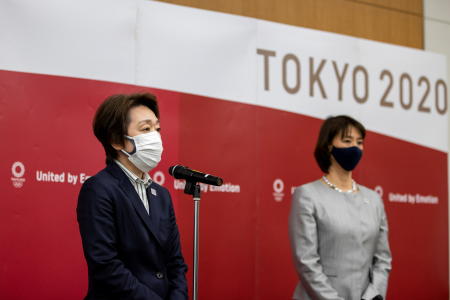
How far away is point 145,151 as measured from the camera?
2.71m

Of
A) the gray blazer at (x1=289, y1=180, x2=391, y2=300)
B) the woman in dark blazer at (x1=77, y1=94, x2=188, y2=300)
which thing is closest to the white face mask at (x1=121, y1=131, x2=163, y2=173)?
the woman in dark blazer at (x1=77, y1=94, x2=188, y2=300)

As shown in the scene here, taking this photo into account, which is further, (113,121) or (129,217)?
(113,121)

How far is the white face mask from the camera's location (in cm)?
271

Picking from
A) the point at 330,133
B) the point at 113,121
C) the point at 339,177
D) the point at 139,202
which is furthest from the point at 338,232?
the point at 113,121

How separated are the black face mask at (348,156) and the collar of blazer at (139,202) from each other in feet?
3.95

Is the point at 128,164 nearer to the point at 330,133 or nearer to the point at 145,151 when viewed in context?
the point at 145,151

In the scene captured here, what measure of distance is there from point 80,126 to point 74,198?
44 cm

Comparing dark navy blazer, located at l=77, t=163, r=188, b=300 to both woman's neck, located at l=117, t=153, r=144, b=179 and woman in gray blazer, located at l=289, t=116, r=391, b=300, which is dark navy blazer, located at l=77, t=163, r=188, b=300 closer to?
woman's neck, located at l=117, t=153, r=144, b=179

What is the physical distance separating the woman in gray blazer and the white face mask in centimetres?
99

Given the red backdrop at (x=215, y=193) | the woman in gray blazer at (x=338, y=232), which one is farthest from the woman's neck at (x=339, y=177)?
the red backdrop at (x=215, y=193)

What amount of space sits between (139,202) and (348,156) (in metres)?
1.35

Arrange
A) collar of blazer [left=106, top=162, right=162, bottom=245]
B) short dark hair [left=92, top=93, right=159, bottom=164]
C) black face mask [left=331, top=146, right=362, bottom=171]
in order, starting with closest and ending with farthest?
collar of blazer [left=106, top=162, right=162, bottom=245] < short dark hair [left=92, top=93, right=159, bottom=164] < black face mask [left=331, top=146, right=362, bottom=171]

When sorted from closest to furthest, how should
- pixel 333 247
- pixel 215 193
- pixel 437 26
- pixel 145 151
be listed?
pixel 145 151, pixel 333 247, pixel 215 193, pixel 437 26

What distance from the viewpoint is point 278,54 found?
188 inches
